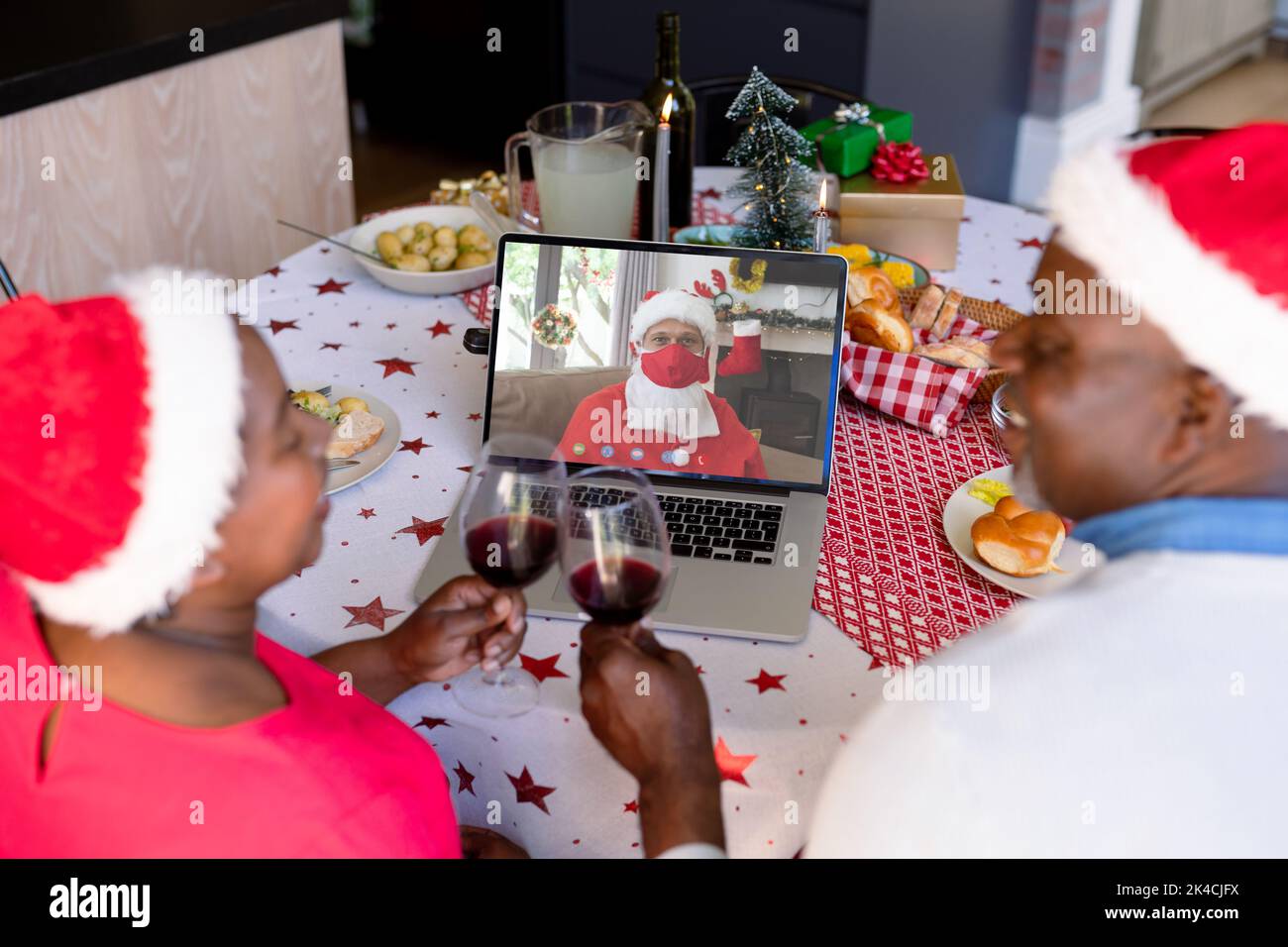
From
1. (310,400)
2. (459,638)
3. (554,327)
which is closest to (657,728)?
(459,638)

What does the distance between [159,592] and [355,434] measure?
2.08 ft

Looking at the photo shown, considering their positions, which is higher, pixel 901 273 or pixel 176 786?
pixel 901 273

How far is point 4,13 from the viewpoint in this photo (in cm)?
255

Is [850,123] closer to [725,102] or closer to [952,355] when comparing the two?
[952,355]

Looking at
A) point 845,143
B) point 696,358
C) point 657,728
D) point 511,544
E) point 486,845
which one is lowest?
Answer: point 486,845

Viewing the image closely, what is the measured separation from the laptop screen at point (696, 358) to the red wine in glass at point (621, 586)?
37 centimetres

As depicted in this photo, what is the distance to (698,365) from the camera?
1.33 meters

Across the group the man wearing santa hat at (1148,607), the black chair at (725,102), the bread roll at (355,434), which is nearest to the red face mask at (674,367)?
the bread roll at (355,434)

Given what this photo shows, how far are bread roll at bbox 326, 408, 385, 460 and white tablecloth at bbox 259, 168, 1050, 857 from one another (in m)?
0.04

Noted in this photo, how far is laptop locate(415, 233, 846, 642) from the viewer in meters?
1.32
